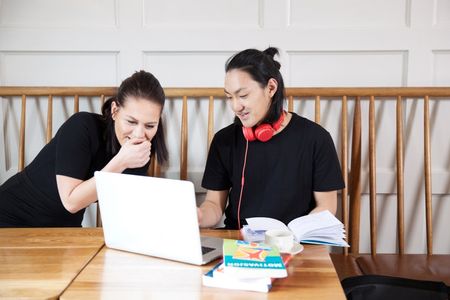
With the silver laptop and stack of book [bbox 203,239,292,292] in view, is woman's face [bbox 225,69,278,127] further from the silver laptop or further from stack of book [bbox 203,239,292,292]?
stack of book [bbox 203,239,292,292]

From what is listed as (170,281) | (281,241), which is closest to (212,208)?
(281,241)

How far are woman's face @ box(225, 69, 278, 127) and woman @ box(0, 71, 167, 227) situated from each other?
241mm

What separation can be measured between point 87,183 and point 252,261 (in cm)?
73

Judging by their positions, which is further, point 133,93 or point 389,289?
point 133,93

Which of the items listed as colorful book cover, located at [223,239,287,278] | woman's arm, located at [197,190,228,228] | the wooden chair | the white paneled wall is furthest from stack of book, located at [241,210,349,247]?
the white paneled wall

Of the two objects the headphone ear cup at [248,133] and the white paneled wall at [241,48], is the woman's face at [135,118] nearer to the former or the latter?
the headphone ear cup at [248,133]

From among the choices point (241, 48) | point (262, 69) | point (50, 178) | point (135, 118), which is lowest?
point (50, 178)

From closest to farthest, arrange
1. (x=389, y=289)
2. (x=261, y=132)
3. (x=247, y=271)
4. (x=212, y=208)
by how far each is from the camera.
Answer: (x=247, y=271)
(x=389, y=289)
(x=261, y=132)
(x=212, y=208)

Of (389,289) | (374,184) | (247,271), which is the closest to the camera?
(247,271)

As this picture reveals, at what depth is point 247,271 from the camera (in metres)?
0.92

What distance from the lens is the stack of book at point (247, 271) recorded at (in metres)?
0.92

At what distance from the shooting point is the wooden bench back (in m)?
2.01

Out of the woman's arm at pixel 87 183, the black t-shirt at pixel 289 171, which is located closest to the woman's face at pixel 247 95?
the black t-shirt at pixel 289 171

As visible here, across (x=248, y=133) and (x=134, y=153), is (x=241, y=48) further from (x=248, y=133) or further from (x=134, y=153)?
(x=134, y=153)
